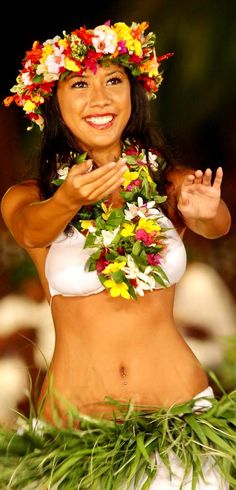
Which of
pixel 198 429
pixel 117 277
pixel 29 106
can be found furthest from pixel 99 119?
Result: pixel 198 429

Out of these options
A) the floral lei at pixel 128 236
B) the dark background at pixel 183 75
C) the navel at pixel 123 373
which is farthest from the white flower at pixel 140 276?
the dark background at pixel 183 75

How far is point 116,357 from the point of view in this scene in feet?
8.45

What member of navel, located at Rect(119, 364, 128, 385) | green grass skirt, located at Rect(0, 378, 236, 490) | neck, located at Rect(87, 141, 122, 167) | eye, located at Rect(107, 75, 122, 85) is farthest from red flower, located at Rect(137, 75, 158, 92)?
green grass skirt, located at Rect(0, 378, 236, 490)

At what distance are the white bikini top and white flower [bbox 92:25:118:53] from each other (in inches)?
19.6

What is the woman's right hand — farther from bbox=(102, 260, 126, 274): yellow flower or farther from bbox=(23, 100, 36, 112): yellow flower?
bbox=(23, 100, 36, 112): yellow flower

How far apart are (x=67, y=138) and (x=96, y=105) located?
16cm

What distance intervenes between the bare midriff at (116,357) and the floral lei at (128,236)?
0.28ft

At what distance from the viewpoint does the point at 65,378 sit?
2.56 m

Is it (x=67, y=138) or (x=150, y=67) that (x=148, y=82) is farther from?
(x=67, y=138)

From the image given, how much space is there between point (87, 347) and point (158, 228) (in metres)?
0.37

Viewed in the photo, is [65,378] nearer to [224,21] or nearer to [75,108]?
[75,108]

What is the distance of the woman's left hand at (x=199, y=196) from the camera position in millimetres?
2549

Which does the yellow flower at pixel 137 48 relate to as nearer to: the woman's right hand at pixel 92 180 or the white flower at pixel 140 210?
the white flower at pixel 140 210

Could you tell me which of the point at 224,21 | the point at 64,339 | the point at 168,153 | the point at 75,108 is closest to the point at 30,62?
the point at 75,108
